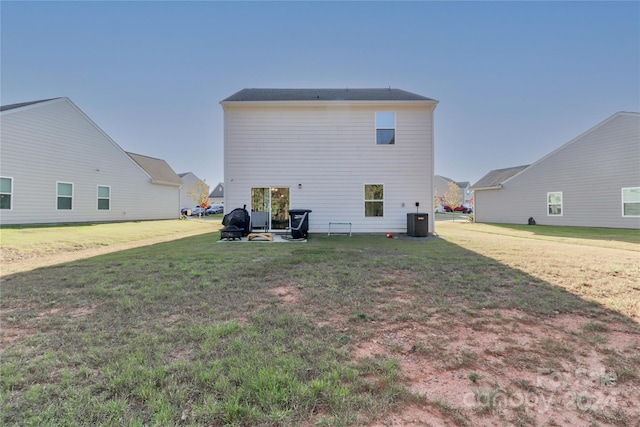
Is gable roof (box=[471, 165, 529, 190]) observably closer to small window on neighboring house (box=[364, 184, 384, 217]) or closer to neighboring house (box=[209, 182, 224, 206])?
small window on neighboring house (box=[364, 184, 384, 217])

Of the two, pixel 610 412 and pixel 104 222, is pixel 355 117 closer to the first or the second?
pixel 610 412

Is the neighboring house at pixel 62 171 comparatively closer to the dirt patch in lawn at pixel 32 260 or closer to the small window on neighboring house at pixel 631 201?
the dirt patch in lawn at pixel 32 260

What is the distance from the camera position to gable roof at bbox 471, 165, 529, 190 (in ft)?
69.1

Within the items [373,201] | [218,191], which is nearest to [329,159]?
[373,201]

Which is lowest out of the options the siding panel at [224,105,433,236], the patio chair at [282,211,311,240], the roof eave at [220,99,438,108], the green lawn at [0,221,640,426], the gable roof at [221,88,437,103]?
the green lawn at [0,221,640,426]

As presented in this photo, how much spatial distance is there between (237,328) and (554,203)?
70.2 feet

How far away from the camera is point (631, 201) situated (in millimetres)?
13547

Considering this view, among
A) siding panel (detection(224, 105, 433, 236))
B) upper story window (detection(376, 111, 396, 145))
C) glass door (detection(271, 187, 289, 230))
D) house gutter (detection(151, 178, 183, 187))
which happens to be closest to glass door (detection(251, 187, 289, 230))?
glass door (detection(271, 187, 289, 230))

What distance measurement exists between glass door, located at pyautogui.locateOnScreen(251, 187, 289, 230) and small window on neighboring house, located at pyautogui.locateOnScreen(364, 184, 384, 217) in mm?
3500

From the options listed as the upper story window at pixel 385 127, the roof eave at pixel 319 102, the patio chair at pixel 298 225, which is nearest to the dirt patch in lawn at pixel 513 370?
the patio chair at pixel 298 225

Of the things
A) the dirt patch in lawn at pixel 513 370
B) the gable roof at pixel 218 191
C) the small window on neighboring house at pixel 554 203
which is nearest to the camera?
the dirt patch in lawn at pixel 513 370

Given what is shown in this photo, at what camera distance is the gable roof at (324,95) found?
11.7m

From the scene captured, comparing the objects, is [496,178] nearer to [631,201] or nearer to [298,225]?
[631,201]

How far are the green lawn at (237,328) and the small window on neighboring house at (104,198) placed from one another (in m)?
13.2
